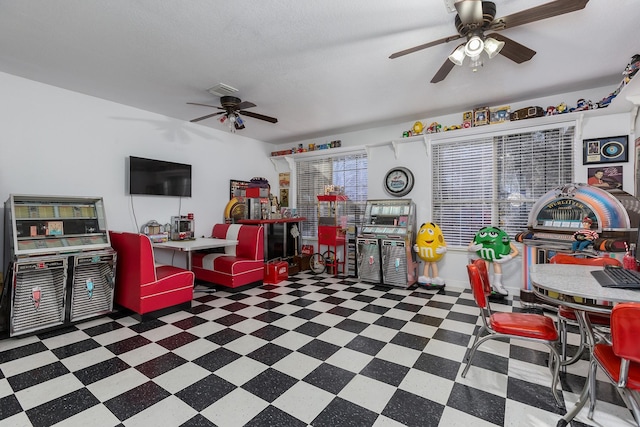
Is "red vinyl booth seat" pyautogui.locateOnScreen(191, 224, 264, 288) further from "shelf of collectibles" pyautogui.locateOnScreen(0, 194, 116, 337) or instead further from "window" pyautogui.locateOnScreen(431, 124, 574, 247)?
"window" pyautogui.locateOnScreen(431, 124, 574, 247)

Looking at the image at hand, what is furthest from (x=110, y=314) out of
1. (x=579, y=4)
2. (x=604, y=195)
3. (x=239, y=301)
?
(x=604, y=195)

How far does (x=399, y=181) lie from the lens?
17.9 feet

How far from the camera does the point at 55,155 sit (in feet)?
12.7

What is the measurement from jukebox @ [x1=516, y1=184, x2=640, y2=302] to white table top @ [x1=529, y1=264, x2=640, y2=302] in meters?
0.99

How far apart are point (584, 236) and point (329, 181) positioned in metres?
4.36

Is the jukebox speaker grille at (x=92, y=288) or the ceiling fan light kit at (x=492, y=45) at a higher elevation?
the ceiling fan light kit at (x=492, y=45)

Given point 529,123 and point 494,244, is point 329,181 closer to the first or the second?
point 494,244

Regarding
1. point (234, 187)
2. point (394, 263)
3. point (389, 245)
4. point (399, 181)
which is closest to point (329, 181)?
point (399, 181)

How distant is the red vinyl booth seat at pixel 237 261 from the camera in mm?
4652

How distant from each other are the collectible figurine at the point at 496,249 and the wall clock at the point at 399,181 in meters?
1.52

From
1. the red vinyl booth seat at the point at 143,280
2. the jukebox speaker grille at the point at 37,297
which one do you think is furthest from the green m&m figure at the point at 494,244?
the jukebox speaker grille at the point at 37,297

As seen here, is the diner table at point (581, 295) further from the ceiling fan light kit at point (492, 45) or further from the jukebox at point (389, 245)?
the jukebox at point (389, 245)

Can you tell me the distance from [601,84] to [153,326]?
6499mm

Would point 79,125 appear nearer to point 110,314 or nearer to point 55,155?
point 55,155
